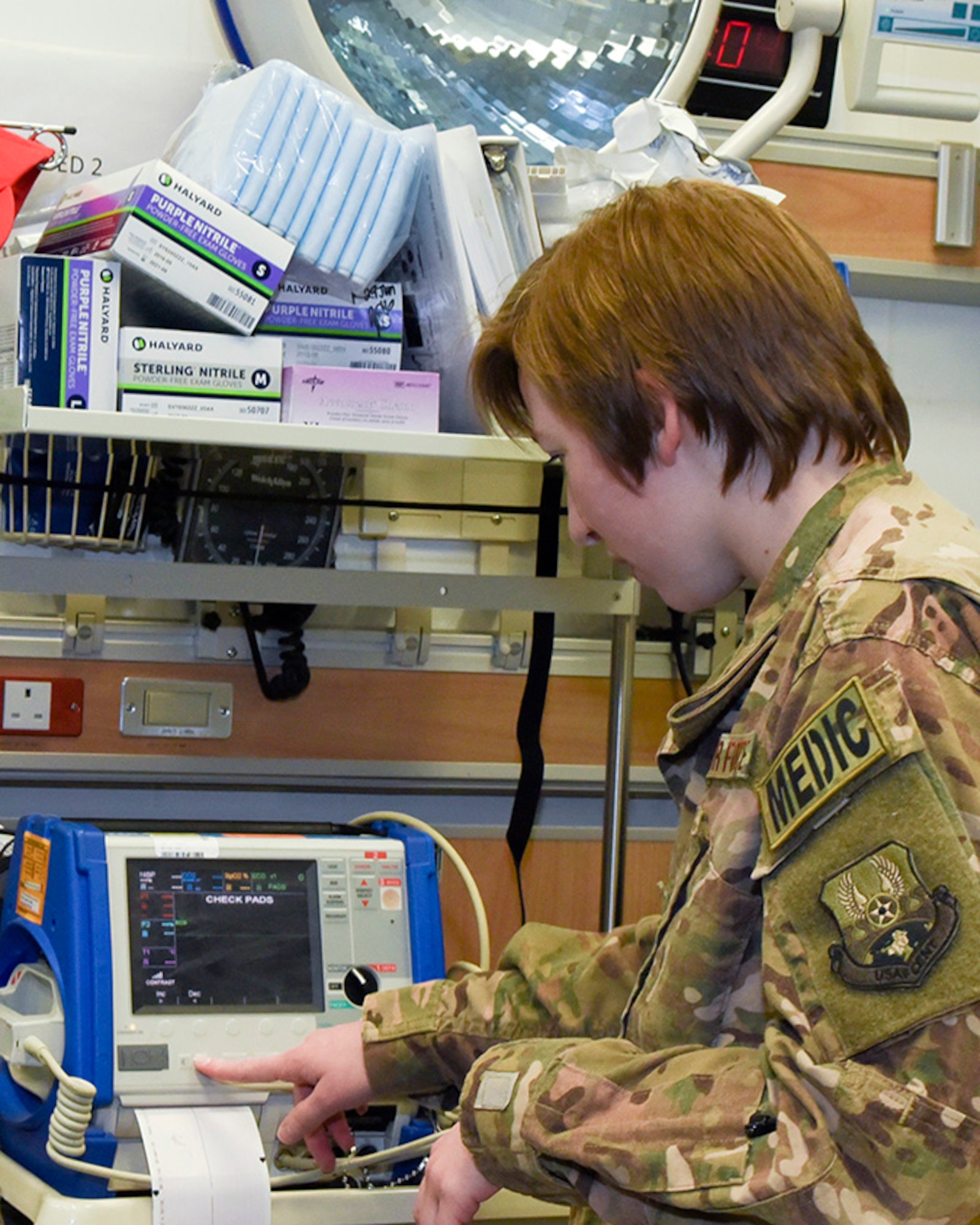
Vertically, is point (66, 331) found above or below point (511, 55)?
below

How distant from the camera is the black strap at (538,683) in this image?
1.81 metres

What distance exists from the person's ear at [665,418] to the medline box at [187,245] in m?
0.54

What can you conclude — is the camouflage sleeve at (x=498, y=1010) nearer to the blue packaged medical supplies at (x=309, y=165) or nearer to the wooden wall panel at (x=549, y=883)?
the blue packaged medical supplies at (x=309, y=165)

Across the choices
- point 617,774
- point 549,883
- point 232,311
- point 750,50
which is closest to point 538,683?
point 617,774

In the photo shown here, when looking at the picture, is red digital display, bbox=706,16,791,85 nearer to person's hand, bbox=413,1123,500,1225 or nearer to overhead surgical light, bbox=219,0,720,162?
overhead surgical light, bbox=219,0,720,162

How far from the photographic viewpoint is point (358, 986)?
1.31 m

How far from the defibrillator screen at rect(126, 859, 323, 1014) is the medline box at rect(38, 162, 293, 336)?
0.50 m

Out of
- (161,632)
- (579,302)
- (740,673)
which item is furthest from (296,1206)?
(161,632)

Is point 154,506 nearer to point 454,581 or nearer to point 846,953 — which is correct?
point 454,581

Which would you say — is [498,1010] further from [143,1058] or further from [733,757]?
[733,757]

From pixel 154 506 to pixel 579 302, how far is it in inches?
38.3

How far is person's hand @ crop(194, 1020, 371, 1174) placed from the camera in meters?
1.16

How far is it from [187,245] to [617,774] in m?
0.88

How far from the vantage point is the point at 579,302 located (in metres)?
0.96
